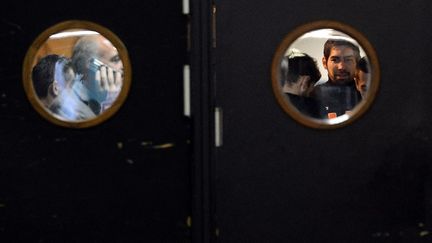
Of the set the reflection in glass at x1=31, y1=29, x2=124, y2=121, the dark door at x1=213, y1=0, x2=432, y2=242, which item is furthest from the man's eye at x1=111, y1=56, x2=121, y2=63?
the dark door at x1=213, y1=0, x2=432, y2=242

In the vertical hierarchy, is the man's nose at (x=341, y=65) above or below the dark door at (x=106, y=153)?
above

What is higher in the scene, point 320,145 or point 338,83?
point 338,83

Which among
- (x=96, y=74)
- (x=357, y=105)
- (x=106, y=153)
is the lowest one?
(x=106, y=153)

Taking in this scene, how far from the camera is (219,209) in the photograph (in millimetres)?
1648

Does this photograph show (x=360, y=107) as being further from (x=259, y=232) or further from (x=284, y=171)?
(x=259, y=232)

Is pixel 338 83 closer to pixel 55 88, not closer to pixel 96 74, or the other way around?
pixel 96 74

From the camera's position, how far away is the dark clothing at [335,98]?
1.67 m

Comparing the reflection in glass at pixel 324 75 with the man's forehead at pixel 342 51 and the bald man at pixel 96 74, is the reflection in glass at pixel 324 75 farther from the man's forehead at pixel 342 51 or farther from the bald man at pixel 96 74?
the bald man at pixel 96 74

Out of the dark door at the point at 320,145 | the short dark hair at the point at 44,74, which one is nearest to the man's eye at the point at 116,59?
the short dark hair at the point at 44,74

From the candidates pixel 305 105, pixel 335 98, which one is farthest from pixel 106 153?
pixel 335 98

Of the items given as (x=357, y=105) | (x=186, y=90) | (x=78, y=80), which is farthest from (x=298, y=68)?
(x=78, y=80)

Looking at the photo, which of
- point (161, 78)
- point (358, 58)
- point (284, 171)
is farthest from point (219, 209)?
point (358, 58)

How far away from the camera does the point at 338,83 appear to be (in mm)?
1691

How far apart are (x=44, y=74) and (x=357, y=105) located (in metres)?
1.00
